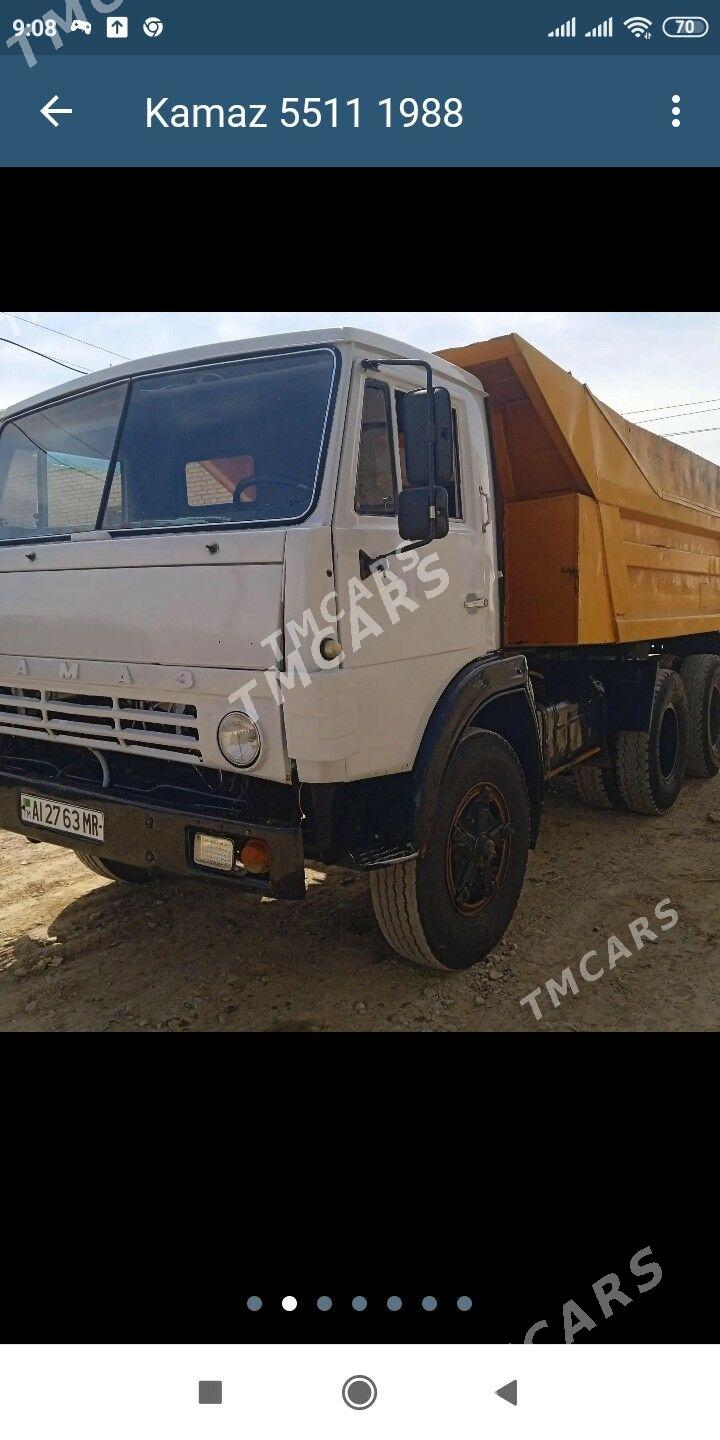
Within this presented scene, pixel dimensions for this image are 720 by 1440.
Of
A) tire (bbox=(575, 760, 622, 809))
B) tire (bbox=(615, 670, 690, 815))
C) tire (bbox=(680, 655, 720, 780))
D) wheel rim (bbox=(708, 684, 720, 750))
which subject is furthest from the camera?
wheel rim (bbox=(708, 684, 720, 750))

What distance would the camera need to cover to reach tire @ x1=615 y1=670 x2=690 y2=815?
5.42 meters

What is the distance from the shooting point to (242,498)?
→ 2762 millimetres

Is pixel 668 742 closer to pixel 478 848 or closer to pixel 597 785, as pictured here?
pixel 597 785

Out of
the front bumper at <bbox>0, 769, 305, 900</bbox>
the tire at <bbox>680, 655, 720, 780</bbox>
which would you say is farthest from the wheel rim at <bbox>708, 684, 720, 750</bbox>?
the front bumper at <bbox>0, 769, 305, 900</bbox>

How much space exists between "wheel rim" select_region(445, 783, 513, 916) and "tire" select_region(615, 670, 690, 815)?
230 centimetres

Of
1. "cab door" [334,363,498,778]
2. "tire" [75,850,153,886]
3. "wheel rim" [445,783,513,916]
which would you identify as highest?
"cab door" [334,363,498,778]

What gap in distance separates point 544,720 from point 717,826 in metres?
1.96

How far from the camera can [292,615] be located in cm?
243

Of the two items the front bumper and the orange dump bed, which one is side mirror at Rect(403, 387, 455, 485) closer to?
the orange dump bed

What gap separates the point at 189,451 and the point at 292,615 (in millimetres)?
991

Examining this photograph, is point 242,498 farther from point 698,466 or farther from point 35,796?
point 698,466

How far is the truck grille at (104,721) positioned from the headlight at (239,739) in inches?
4.9

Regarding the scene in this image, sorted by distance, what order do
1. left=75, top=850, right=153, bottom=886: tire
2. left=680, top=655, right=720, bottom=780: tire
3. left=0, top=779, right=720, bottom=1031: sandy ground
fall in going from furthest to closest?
1. left=680, top=655, right=720, bottom=780: tire
2. left=75, top=850, right=153, bottom=886: tire
3. left=0, top=779, right=720, bottom=1031: sandy ground

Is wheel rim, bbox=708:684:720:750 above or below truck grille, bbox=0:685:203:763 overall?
below
